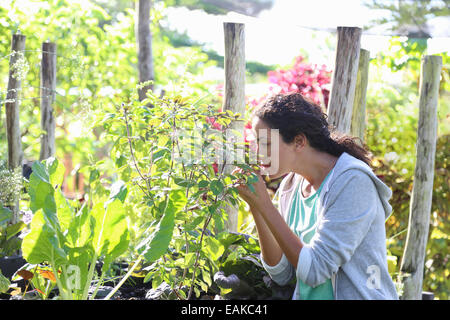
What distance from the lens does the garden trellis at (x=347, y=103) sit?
2.61 meters

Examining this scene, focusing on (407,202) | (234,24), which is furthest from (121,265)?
(407,202)

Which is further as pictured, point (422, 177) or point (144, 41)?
point (422, 177)

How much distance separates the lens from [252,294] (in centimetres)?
197

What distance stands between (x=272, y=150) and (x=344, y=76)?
971 millimetres

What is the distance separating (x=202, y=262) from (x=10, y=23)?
2279 mm

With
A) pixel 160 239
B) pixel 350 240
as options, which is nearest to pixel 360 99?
pixel 350 240

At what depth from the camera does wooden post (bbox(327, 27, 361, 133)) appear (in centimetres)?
260

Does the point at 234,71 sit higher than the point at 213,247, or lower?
higher

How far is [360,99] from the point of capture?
9.87 feet

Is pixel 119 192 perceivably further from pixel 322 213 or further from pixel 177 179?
pixel 322 213

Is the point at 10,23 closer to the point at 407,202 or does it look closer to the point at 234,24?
the point at 234,24

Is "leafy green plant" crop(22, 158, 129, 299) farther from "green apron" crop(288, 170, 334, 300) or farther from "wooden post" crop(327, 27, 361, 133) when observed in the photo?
"wooden post" crop(327, 27, 361, 133)

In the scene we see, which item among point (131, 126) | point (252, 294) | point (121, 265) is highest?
point (131, 126)

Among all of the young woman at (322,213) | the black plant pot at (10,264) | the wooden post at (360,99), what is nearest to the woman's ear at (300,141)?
the young woman at (322,213)
